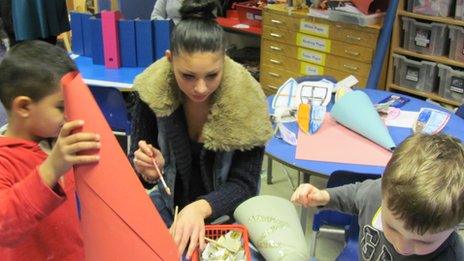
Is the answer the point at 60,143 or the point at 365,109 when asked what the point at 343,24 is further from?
the point at 60,143

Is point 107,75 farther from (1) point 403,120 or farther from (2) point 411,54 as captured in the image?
(2) point 411,54

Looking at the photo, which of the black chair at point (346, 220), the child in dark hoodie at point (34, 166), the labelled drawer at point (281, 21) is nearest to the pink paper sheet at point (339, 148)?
the black chair at point (346, 220)

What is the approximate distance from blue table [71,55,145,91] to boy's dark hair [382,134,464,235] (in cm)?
198

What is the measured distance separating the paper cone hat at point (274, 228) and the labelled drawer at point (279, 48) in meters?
3.18

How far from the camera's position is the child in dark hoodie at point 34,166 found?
0.94 meters

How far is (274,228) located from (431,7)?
2.92m

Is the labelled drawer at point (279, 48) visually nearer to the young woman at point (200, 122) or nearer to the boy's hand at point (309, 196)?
the young woman at point (200, 122)

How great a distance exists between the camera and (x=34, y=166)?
1.15 metres

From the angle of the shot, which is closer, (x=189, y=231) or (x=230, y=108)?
(x=189, y=231)

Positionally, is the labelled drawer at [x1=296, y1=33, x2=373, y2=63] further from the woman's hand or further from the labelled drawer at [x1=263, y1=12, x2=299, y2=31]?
the woman's hand

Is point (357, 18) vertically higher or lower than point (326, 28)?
higher

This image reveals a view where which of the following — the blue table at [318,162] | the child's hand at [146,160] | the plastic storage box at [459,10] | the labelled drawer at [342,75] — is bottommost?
the labelled drawer at [342,75]

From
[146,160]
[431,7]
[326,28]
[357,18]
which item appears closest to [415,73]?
[431,7]

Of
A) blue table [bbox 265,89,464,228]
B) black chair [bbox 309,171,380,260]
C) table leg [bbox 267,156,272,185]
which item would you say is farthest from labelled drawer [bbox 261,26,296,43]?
black chair [bbox 309,171,380,260]
